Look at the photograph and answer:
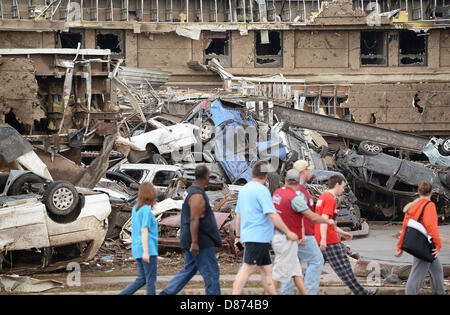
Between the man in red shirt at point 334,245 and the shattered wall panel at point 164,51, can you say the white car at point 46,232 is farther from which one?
the shattered wall panel at point 164,51

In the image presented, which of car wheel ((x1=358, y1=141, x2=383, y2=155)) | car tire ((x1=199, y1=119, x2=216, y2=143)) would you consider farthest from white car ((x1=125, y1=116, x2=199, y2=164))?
car wheel ((x1=358, y1=141, x2=383, y2=155))

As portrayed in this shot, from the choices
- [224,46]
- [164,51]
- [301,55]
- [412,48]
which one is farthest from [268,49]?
[412,48]

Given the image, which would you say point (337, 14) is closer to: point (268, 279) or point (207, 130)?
point (207, 130)

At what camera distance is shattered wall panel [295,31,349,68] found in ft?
125

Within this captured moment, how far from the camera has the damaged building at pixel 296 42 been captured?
35.5 metres

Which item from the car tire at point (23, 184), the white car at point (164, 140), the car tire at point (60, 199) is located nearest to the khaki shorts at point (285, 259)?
the car tire at point (60, 199)

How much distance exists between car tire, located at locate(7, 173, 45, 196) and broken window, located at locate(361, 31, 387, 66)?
2709 centimetres

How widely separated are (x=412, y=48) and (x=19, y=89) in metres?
26.9

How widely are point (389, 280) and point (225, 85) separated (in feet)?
77.3

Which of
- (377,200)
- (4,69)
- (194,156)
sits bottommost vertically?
(377,200)

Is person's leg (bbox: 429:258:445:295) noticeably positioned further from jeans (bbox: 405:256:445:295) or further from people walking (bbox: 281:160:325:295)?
people walking (bbox: 281:160:325:295)

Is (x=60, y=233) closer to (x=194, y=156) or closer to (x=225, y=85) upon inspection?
(x=194, y=156)

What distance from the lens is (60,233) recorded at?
12703mm
